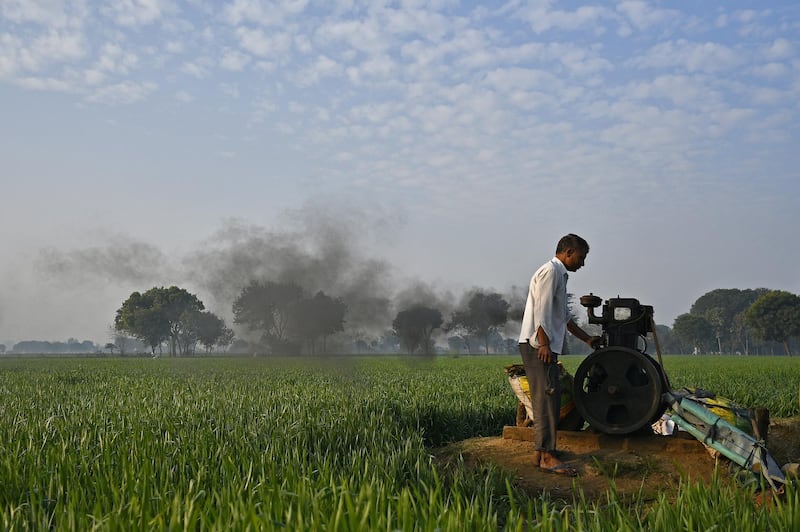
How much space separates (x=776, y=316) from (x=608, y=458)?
307ft

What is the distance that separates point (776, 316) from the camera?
87.8 m

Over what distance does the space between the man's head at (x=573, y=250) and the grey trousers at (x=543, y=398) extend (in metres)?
0.98

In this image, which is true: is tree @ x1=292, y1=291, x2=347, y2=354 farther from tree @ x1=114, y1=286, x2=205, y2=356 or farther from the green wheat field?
tree @ x1=114, y1=286, x2=205, y2=356

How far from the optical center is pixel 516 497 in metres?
5.76

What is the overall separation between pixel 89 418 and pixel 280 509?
5.69 meters

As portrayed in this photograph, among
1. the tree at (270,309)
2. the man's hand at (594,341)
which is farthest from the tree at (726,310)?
the man's hand at (594,341)

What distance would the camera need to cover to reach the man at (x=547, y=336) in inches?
273

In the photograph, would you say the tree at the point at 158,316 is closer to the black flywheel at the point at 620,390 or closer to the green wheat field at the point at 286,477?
the green wheat field at the point at 286,477

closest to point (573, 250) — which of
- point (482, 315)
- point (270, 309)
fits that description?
point (482, 315)

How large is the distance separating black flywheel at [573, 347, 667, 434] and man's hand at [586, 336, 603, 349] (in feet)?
0.75

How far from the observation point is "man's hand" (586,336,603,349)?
Result: 24.6 ft

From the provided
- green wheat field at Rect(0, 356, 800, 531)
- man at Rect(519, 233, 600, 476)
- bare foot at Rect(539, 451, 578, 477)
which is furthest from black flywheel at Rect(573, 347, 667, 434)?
green wheat field at Rect(0, 356, 800, 531)

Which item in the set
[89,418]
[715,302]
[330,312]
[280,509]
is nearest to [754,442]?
[280,509]

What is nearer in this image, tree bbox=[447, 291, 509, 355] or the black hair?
the black hair
